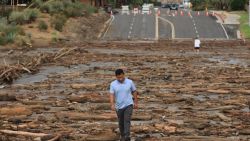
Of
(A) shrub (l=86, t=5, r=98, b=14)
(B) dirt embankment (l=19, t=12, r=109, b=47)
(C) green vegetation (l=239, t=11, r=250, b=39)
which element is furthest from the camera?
(A) shrub (l=86, t=5, r=98, b=14)

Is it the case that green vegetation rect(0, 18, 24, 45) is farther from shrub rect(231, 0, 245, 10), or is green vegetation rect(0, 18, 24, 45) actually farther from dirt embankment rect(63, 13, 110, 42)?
shrub rect(231, 0, 245, 10)

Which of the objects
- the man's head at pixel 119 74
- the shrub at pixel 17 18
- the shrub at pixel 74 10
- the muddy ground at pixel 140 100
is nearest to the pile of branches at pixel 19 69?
the muddy ground at pixel 140 100

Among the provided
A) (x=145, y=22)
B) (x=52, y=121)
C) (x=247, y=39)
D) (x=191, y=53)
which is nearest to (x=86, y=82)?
(x=52, y=121)

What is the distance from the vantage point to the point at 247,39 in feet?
186

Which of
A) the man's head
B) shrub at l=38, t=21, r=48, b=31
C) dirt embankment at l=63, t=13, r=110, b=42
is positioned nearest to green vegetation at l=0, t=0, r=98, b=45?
shrub at l=38, t=21, r=48, b=31

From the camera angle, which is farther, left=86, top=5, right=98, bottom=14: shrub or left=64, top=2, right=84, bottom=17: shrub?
left=86, top=5, right=98, bottom=14: shrub

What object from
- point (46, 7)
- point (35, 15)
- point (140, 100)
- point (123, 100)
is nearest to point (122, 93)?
point (123, 100)

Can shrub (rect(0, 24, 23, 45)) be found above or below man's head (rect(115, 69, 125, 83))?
below

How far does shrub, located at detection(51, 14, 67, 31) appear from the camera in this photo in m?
58.1

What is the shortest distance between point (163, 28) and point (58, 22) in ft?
44.7

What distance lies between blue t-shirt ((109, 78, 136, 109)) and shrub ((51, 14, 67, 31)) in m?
46.2

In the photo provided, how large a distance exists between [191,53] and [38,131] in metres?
29.5

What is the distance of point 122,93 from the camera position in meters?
12.3

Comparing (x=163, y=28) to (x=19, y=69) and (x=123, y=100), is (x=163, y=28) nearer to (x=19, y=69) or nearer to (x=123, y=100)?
(x=19, y=69)
